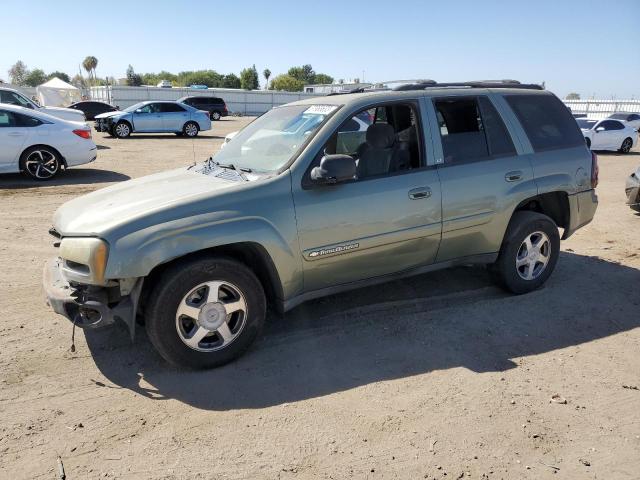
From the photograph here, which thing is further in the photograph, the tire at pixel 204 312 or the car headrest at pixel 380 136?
the car headrest at pixel 380 136

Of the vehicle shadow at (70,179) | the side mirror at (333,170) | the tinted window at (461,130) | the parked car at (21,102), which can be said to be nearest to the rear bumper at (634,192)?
the tinted window at (461,130)

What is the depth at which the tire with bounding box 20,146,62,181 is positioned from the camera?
10695 millimetres

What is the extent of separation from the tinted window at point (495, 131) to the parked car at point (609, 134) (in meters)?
16.7

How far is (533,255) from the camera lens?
5039 mm

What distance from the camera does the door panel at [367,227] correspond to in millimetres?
3797

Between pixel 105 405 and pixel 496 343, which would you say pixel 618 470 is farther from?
pixel 105 405

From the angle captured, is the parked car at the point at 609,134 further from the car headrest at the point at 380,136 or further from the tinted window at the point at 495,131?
the car headrest at the point at 380,136

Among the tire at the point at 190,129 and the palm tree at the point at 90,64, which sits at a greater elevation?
the palm tree at the point at 90,64

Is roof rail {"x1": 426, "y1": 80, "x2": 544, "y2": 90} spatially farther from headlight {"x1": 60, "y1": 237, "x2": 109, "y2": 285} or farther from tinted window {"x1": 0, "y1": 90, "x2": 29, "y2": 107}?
tinted window {"x1": 0, "y1": 90, "x2": 29, "y2": 107}

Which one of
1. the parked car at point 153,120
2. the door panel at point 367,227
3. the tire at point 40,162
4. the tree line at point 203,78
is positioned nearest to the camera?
the door panel at point 367,227

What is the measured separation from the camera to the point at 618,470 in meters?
2.74

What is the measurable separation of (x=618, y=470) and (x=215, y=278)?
2596 mm

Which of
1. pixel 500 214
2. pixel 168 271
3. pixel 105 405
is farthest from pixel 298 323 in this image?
pixel 500 214

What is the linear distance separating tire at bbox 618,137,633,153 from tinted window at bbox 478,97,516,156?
59.4 feet
